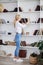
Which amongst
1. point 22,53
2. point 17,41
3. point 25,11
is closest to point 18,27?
point 17,41

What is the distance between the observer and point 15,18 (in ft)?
20.4

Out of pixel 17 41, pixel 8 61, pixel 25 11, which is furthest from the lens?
pixel 25 11

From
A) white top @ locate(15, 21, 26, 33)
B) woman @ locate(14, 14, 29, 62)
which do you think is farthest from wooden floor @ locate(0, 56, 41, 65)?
white top @ locate(15, 21, 26, 33)

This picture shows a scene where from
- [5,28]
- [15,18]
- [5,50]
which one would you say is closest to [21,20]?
[15,18]

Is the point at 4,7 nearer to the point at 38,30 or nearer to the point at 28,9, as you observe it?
the point at 28,9

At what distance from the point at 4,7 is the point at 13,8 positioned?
0.34 m

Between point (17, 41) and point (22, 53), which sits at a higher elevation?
point (17, 41)

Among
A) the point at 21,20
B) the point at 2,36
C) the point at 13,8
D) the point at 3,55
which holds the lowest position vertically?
the point at 3,55

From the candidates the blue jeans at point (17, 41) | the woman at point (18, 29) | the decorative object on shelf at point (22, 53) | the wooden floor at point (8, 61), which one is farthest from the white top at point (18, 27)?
the wooden floor at point (8, 61)

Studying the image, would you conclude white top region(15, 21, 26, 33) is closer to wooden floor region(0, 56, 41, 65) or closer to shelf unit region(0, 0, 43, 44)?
shelf unit region(0, 0, 43, 44)

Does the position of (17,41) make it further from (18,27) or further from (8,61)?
(8,61)

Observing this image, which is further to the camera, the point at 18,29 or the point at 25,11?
the point at 25,11

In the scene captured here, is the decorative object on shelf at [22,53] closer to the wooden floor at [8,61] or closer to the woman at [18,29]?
the woman at [18,29]

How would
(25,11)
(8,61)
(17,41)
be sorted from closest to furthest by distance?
(8,61) → (17,41) → (25,11)
